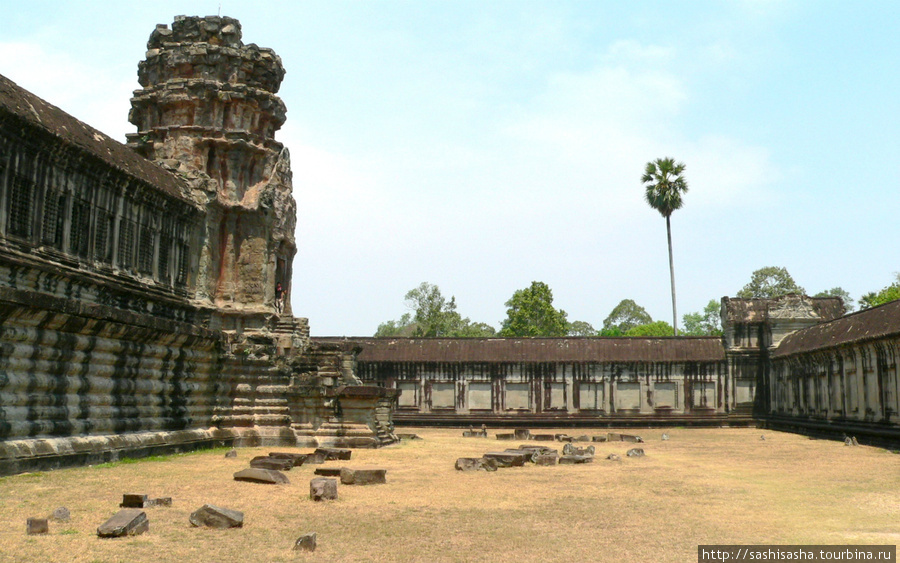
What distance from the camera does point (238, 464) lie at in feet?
51.9

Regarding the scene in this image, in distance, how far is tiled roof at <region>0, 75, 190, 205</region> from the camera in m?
14.5

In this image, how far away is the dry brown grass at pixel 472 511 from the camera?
25.3 feet

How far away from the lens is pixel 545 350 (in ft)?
130

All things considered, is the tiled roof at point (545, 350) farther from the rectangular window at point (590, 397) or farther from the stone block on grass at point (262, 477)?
the stone block on grass at point (262, 477)

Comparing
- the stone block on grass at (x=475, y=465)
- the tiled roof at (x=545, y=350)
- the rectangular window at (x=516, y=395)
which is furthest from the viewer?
the rectangular window at (x=516, y=395)

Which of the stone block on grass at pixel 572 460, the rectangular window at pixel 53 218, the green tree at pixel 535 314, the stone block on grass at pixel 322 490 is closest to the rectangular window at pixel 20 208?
the rectangular window at pixel 53 218

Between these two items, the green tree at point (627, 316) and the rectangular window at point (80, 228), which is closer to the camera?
the rectangular window at point (80, 228)

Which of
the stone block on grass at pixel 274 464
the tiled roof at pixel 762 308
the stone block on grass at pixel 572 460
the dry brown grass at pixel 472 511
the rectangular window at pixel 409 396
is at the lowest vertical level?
the dry brown grass at pixel 472 511

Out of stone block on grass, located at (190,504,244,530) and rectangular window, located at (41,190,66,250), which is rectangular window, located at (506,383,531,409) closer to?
rectangular window, located at (41,190,66,250)

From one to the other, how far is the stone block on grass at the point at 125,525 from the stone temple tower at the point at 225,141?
14590mm

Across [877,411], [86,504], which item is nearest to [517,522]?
[86,504]

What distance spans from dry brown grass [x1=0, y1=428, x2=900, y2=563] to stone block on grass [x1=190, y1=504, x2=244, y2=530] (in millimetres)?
153

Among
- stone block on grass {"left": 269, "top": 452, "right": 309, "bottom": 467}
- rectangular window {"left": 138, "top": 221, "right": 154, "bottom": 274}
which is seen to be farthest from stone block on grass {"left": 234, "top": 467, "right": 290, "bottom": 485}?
rectangular window {"left": 138, "top": 221, "right": 154, "bottom": 274}

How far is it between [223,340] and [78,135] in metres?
6.17
